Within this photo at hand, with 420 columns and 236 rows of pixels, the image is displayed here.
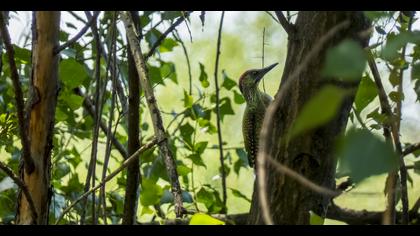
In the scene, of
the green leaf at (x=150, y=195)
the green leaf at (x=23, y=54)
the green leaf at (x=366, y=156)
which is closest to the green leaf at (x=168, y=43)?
the green leaf at (x=23, y=54)

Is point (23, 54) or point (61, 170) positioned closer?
point (23, 54)

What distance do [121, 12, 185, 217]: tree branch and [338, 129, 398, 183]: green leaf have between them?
2.28 feet

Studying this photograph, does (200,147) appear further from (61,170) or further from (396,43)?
(396,43)

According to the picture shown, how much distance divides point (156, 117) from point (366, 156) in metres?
0.92

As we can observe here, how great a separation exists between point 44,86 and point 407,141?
5.23ft

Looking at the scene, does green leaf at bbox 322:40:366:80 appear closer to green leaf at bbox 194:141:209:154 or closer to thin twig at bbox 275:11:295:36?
thin twig at bbox 275:11:295:36

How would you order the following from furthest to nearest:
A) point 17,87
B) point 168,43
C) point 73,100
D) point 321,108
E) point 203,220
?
point 168,43 → point 73,100 → point 17,87 → point 203,220 → point 321,108

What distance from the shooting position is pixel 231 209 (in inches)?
167

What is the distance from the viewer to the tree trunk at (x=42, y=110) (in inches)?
60.4

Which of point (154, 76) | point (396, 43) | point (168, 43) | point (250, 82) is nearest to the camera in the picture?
point (396, 43)

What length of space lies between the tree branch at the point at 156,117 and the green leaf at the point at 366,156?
2.28 ft

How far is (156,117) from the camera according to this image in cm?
161

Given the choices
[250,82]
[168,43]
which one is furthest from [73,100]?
[250,82]

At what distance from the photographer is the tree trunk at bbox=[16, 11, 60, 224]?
1.53 meters
